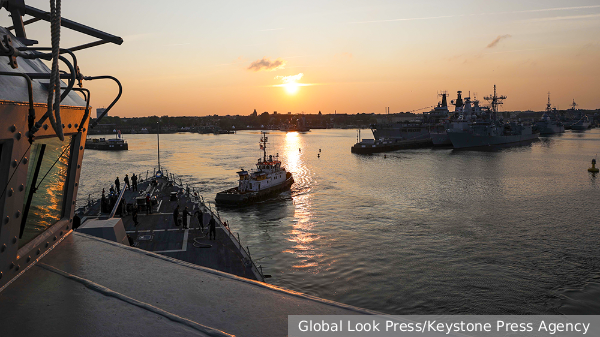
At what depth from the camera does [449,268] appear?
2077 cm

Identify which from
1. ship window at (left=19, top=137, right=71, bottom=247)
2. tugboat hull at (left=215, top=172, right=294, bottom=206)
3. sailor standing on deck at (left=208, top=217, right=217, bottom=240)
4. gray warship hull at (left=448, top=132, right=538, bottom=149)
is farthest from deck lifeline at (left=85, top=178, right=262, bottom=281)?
gray warship hull at (left=448, top=132, right=538, bottom=149)

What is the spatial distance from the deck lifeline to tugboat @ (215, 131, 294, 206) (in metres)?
11.3

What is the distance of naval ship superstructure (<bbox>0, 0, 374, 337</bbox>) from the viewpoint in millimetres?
3201

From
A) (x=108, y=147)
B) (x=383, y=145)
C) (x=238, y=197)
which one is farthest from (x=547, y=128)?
(x=238, y=197)

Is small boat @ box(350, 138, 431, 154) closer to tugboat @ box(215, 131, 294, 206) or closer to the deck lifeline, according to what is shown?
tugboat @ box(215, 131, 294, 206)

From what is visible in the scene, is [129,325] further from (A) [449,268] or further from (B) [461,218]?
(B) [461,218]

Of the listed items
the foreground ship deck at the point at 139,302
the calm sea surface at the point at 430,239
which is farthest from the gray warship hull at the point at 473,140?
the foreground ship deck at the point at 139,302

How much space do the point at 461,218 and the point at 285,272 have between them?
1841 cm

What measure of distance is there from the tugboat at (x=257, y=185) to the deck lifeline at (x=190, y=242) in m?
11.3

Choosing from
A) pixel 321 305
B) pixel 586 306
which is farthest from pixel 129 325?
pixel 586 306

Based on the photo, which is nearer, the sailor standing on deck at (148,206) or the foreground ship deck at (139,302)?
the foreground ship deck at (139,302)

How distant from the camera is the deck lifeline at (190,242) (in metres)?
15.0

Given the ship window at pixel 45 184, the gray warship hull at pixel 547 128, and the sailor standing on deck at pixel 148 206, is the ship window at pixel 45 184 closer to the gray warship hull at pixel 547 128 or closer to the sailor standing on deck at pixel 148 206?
the sailor standing on deck at pixel 148 206

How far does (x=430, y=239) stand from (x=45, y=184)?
25095mm
